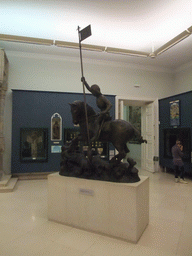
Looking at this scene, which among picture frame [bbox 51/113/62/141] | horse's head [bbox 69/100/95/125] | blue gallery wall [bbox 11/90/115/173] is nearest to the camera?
horse's head [bbox 69/100/95/125]

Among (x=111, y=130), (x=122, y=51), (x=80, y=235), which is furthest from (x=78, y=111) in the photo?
(x=122, y=51)

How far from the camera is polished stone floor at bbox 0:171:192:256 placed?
2.47 m

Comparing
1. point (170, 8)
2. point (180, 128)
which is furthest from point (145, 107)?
point (170, 8)

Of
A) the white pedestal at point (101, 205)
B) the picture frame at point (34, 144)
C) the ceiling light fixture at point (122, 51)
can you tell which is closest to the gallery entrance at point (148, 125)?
the ceiling light fixture at point (122, 51)

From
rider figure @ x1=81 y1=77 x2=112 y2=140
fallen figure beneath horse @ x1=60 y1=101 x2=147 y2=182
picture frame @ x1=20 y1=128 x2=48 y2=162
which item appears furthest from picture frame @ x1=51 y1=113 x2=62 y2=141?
rider figure @ x1=81 y1=77 x2=112 y2=140

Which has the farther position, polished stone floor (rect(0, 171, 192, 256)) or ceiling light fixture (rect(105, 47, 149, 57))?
ceiling light fixture (rect(105, 47, 149, 57))

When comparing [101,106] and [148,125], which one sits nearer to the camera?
[101,106]

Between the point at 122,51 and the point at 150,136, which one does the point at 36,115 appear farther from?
the point at 150,136

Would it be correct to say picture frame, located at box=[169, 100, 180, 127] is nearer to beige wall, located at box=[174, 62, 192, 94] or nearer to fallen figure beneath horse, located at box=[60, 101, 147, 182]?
beige wall, located at box=[174, 62, 192, 94]

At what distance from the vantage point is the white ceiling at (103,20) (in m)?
4.70

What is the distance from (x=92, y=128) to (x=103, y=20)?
3.53m

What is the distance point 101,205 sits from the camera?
2955mm

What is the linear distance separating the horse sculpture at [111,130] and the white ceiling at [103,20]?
9.60 ft

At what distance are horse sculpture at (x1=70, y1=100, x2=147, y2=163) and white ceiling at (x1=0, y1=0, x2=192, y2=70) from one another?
2.93 meters
